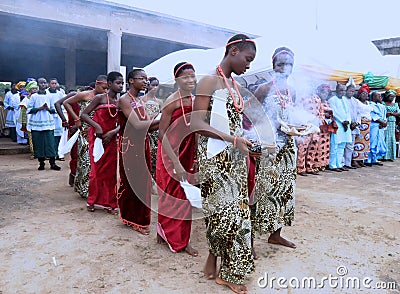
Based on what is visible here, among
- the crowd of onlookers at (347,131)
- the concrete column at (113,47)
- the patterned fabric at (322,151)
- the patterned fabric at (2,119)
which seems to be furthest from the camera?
the patterned fabric at (2,119)

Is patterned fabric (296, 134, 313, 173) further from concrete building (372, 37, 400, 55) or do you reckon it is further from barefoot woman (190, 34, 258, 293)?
concrete building (372, 37, 400, 55)

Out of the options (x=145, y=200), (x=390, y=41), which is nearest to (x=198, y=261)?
(x=145, y=200)

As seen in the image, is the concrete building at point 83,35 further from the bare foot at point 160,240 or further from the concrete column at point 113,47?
the bare foot at point 160,240

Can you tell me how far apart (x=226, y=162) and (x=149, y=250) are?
3.97 ft

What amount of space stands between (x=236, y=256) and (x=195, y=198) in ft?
2.37

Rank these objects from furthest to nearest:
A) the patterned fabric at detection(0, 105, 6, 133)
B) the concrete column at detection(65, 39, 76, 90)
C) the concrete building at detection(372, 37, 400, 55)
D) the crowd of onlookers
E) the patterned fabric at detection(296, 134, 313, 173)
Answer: the concrete column at detection(65, 39, 76, 90)
the concrete building at detection(372, 37, 400, 55)
the patterned fabric at detection(0, 105, 6, 133)
the crowd of onlookers
the patterned fabric at detection(296, 134, 313, 173)

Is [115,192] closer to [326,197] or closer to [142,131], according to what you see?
[142,131]

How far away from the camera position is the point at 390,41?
12922 millimetres

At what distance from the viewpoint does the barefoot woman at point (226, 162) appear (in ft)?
7.25

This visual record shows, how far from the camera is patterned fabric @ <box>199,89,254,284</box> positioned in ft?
7.41

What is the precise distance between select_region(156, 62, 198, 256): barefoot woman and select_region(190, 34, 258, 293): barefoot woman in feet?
1.90

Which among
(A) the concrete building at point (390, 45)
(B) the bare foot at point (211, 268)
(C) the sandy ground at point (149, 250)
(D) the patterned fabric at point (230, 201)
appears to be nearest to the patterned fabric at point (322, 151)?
(C) the sandy ground at point (149, 250)

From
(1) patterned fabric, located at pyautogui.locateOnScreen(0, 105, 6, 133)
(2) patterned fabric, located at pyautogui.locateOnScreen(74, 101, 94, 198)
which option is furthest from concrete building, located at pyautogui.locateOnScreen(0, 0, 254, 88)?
(2) patterned fabric, located at pyautogui.locateOnScreen(74, 101, 94, 198)

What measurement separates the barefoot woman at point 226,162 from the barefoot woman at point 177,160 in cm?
58
